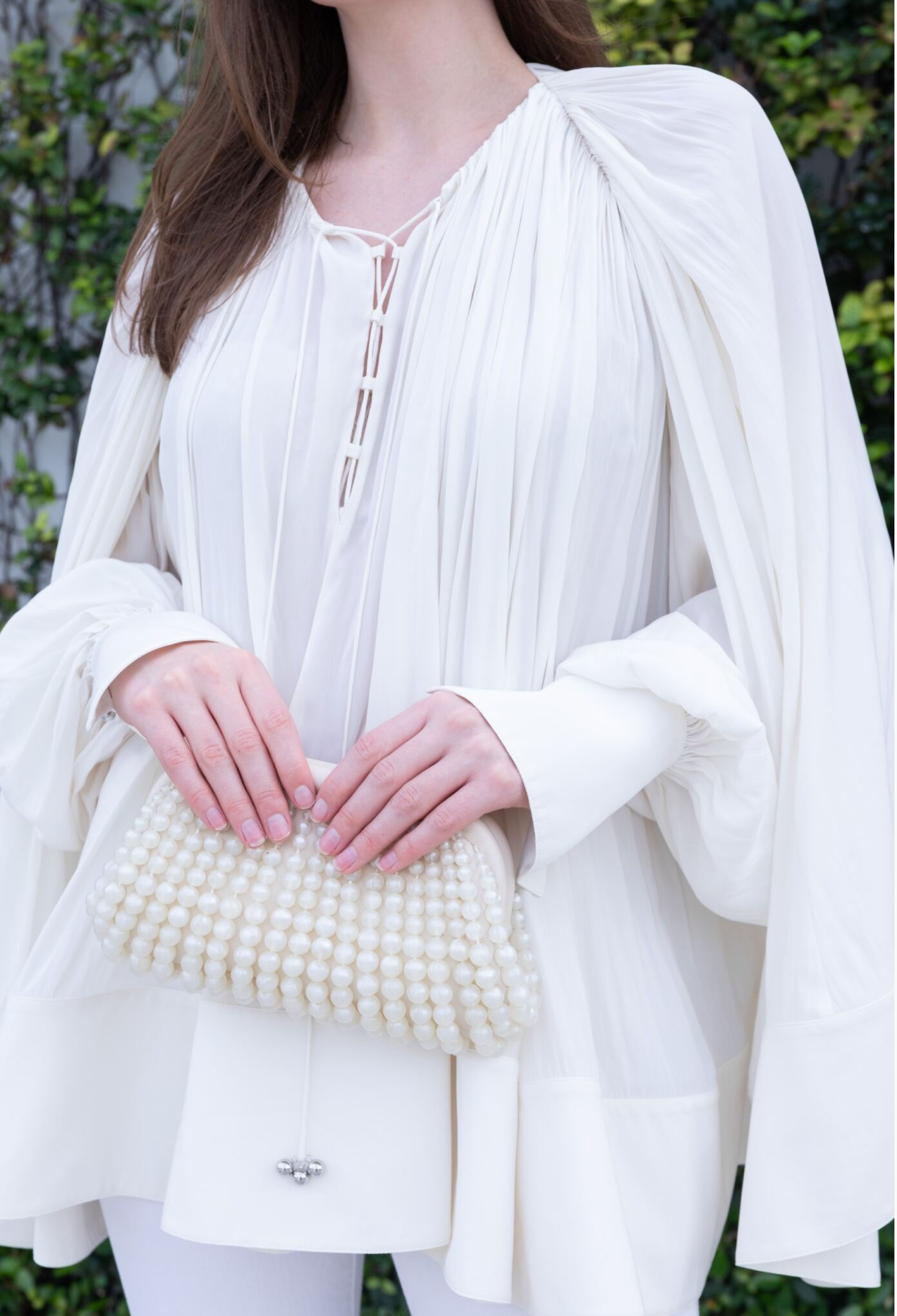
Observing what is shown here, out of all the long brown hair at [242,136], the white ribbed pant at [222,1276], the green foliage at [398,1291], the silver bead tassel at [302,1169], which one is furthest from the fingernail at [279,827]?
the green foliage at [398,1291]

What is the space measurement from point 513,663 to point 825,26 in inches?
50.5

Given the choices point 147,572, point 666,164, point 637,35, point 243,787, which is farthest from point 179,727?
point 637,35

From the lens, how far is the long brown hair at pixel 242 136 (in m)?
1.06

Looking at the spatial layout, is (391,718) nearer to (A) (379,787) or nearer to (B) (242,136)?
(A) (379,787)

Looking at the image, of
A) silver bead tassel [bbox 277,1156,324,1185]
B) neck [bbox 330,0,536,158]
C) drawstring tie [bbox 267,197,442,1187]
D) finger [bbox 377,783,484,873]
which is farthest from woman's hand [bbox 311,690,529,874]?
neck [bbox 330,0,536,158]

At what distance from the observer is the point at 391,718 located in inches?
33.5

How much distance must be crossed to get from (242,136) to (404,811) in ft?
2.42

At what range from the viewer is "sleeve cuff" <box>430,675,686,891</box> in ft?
2.70

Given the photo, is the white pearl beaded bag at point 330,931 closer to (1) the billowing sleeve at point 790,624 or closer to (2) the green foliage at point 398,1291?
(1) the billowing sleeve at point 790,624

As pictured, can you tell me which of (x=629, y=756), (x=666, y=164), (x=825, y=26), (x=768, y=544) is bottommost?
(x=629, y=756)

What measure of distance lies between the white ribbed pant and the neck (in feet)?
3.13

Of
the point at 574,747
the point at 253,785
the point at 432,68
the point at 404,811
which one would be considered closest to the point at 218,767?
the point at 253,785

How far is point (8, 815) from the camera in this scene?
111cm

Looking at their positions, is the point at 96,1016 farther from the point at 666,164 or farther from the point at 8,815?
the point at 666,164
